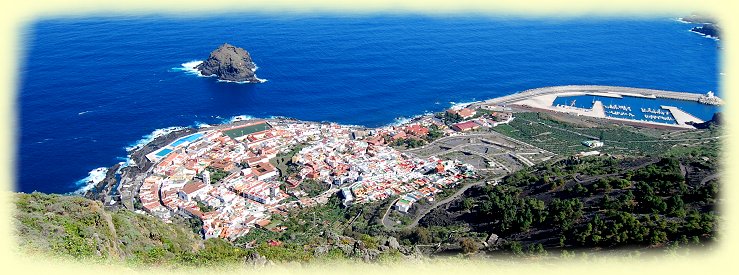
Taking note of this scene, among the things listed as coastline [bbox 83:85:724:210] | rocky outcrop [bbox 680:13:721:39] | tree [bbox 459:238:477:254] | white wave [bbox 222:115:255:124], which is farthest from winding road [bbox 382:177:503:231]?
rocky outcrop [bbox 680:13:721:39]

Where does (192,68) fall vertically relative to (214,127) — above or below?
above

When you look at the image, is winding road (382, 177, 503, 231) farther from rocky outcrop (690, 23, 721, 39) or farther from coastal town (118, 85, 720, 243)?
rocky outcrop (690, 23, 721, 39)

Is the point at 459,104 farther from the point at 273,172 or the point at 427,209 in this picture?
the point at 427,209

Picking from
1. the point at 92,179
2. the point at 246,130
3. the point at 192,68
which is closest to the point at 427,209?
the point at 246,130

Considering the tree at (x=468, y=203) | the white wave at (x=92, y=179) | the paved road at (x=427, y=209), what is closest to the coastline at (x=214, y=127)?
the white wave at (x=92, y=179)

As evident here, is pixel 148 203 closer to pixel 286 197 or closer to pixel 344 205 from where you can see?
pixel 286 197
